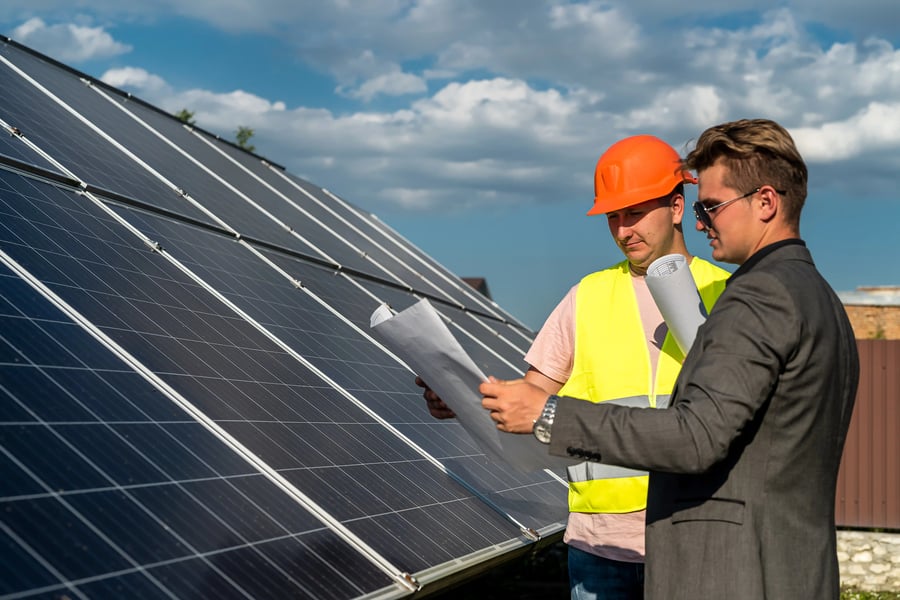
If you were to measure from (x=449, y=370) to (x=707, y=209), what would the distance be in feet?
3.19

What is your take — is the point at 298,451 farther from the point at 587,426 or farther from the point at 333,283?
the point at 333,283

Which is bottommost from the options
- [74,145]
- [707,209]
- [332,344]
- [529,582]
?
[529,582]

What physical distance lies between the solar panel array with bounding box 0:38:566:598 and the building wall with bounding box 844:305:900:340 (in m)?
22.7

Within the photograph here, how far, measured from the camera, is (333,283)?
8.15m

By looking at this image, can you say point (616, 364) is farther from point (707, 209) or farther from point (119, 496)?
point (119, 496)

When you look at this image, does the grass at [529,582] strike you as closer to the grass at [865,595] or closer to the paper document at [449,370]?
the grass at [865,595]

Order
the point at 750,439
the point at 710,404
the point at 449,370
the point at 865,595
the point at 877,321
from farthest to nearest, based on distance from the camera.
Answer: the point at 877,321, the point at 865,595, the point at 449,370, the point at 750,439, the point at 710,404

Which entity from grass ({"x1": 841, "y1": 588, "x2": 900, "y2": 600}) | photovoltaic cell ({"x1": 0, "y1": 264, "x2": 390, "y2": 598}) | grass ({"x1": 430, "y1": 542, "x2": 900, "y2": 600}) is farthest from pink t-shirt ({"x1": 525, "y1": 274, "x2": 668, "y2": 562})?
grass ({"x1": 841, "y1": 588, "x2": 900, "y2": 600})

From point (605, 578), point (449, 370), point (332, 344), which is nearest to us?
point (449, 370)

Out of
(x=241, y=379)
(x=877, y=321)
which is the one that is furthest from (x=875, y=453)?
(x=877, y=321)

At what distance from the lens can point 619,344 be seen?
14.6 feet

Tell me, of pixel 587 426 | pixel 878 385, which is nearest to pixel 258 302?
pixel 587 426

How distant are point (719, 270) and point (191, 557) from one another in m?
2.61

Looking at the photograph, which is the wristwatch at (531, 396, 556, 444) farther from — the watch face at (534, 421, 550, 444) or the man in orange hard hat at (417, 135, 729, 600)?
A: the man in orange hard hat at (417, 135, 729, 600)
